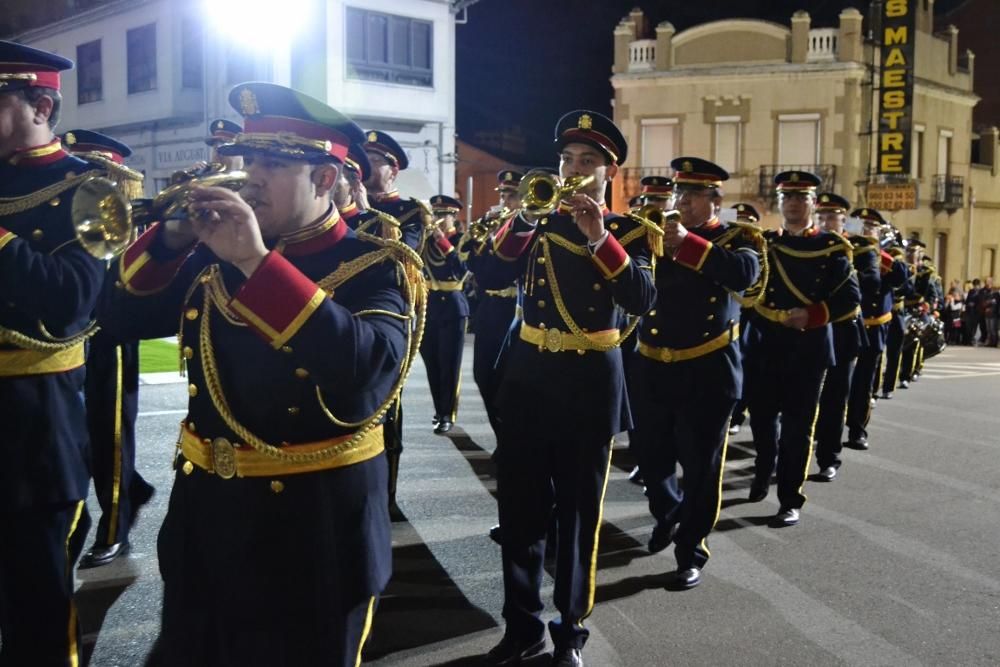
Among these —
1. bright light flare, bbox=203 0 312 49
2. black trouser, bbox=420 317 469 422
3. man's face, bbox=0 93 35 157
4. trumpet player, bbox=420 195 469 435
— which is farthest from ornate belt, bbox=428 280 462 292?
bright light flare, bbox=203 0 312 49

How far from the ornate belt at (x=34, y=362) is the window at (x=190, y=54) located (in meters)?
25.1

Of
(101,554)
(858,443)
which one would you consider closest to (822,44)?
(858,443)

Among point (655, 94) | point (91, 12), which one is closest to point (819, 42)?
point (655, 94)

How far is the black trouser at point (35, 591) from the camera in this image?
3.24m

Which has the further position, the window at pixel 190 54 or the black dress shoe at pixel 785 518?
the window at pixel 190 54

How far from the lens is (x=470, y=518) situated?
21.3 ft

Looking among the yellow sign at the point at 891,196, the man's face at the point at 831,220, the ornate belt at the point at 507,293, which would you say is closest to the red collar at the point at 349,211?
the ornate belt at the point at 507,293

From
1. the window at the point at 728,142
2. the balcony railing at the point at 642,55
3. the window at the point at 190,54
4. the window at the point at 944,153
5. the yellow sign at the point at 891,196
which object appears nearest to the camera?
the window at the point at 190,54

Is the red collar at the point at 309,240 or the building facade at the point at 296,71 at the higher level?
the building facade at the point at 296,71

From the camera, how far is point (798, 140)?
31516 mm

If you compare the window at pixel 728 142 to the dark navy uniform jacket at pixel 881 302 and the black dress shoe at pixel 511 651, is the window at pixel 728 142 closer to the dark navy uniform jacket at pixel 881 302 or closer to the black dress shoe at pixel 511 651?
the dark navy uniform jacket at pixel 881 302

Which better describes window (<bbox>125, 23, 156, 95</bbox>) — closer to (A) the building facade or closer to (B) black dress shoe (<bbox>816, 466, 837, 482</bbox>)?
(A) the building facade

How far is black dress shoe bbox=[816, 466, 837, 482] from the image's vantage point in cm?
804

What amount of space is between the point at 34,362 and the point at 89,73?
30112 millimetres
